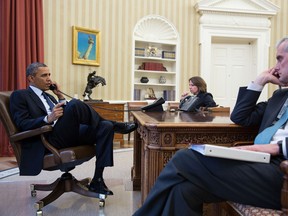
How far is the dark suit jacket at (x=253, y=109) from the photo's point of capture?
1.49 metres

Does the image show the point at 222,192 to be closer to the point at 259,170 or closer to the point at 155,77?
the point at 259,170

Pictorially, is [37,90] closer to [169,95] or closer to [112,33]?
[112,33]

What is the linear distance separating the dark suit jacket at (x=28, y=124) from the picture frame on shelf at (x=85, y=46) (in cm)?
314

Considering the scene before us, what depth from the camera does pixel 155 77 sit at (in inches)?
238

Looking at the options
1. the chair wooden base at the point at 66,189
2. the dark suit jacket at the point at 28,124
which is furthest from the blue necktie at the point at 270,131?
the dark suit jacket at the point at 28,124

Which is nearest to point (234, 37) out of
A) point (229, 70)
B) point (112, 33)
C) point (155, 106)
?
point (229, 70)

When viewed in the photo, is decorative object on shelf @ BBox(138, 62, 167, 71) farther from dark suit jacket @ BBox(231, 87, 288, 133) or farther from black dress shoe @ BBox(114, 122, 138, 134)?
dark suit jacket @ BBox(231, 87, 288, 133)

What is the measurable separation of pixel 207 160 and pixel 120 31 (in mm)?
4848

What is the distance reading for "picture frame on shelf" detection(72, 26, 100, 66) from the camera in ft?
17.4

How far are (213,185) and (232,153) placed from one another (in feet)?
0.50

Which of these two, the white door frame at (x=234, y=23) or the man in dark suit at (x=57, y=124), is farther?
the white door frame at (x=234, y=23)

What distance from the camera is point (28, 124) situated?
213 cm

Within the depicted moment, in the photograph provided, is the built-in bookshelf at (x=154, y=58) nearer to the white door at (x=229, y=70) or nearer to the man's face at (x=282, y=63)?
the white door at (x=229, y=70)

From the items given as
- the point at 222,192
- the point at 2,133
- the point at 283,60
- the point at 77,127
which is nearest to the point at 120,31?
the point at 2,133
